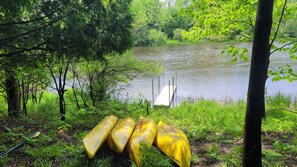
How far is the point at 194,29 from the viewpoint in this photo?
7.02 metres

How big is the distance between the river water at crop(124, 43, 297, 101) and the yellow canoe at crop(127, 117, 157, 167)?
19.8 ft

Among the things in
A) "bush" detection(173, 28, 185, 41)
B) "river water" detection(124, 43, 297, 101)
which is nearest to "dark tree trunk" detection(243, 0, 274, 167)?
"river water" detection(124, 43, 297, 101)

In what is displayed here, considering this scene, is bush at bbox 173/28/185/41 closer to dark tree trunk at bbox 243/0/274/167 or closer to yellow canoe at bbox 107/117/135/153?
yellow canoe at bbox 107/117/135/153

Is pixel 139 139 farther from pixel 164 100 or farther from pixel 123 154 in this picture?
pixel 164 100

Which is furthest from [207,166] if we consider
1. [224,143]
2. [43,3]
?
[43,3]

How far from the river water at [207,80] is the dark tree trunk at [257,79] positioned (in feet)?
25.2

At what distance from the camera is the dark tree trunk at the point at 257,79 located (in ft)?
7.29

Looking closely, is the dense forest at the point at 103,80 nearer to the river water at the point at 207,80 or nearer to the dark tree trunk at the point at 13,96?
the dark tree trunk at the point at 13,96

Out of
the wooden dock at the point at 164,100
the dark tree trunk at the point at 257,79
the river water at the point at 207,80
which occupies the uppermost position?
the dark tree trunk at the point at 257,79

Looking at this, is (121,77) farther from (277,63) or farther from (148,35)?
(148,35)

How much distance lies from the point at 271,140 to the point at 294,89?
8575mm

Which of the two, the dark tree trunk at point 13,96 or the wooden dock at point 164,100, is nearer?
the dark tree trunk at point 13,96

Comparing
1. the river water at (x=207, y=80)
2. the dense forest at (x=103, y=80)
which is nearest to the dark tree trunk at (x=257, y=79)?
the dense forest at (x=103, y=80)

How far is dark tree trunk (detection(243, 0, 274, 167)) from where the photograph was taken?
7.29ft
